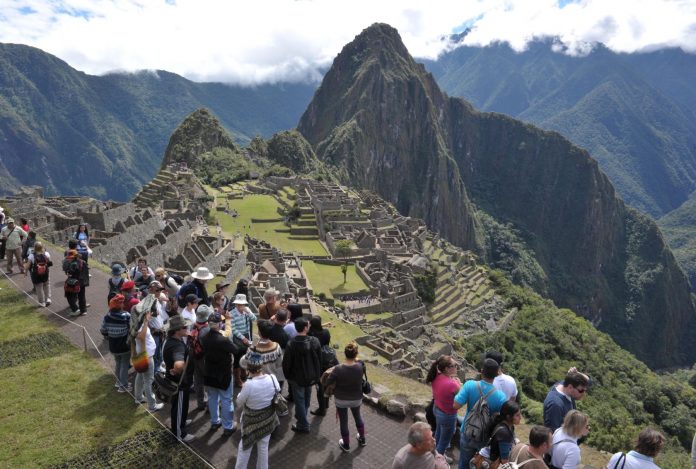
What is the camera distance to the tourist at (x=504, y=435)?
641 cm

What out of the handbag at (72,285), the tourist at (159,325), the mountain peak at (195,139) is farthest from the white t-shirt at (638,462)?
the mountain peak at (195,139)

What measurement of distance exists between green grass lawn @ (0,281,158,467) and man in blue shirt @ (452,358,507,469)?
5.50m

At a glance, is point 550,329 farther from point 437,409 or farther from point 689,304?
point 689,304

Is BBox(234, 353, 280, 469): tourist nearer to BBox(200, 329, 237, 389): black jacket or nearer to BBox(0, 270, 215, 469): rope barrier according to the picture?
BBox(200, 329, 237, 389): black jacket

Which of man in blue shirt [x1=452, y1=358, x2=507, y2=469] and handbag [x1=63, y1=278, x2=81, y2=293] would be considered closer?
man in blue shirt [x1=452, y1=358, x2=507, y2=469]

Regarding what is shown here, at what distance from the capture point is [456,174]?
7485 inches

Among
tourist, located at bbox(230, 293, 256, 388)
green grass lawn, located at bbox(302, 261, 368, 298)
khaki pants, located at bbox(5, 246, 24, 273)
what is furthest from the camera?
green grass lawn, located at bbox(302, 261, 368, 298)

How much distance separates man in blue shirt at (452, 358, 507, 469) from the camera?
697 centimetres

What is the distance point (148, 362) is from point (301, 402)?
9.43 feet

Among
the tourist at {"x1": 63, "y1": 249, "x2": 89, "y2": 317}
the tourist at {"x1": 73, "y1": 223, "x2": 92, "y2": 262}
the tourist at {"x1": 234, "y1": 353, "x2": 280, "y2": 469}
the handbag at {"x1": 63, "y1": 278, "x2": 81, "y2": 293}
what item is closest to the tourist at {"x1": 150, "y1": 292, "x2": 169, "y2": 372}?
the tourist at {"x1": 234, "y1": 353, "x2": 280, "y2": 469}

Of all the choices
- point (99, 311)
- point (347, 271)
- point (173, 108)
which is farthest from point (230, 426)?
point (173, 108)

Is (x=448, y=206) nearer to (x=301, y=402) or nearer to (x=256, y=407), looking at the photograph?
(x=301, y=402)

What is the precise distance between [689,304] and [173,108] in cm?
18401

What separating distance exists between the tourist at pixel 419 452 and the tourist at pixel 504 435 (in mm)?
941
